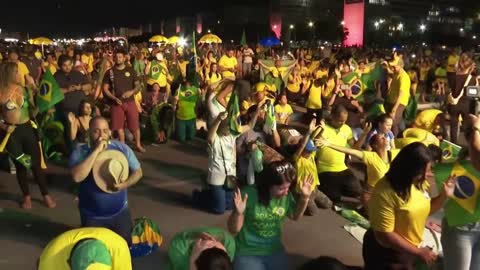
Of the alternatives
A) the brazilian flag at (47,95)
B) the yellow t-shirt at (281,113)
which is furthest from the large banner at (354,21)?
the brazilian flag at (47,95)

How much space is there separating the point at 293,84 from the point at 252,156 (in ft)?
28.9

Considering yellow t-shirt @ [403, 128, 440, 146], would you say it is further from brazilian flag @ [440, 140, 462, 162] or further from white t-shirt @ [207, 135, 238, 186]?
white t-shirt @ [207, 135, 238, 186]

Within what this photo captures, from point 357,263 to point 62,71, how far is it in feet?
19.2

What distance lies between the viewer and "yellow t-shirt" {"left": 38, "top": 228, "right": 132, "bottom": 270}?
9.82 ft

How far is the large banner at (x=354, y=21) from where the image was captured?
251ft

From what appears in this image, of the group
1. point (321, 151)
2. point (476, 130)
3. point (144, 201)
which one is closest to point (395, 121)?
point (321, 151)

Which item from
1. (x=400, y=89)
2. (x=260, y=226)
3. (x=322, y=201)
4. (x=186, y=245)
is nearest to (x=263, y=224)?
(x=260, y=226)

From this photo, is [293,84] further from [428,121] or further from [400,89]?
[428,121]

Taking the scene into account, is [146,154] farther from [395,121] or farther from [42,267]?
[42,267]

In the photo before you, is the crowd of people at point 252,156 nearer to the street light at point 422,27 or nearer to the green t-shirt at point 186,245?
the green t-shirt at point 186,245

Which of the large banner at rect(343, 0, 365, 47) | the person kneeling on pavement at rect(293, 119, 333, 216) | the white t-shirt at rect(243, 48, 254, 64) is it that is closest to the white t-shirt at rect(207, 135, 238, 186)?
the person kneeling on pavement at rect(293, 119, 333, 216)

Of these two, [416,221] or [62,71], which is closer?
[416,221]

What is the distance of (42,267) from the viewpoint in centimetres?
303

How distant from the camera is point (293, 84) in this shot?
15.4 m
